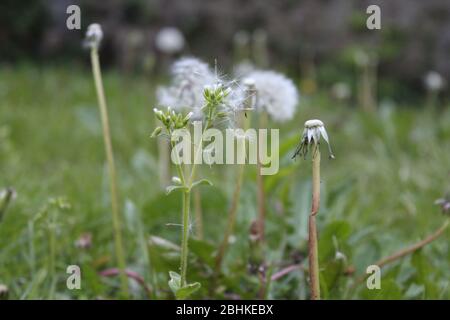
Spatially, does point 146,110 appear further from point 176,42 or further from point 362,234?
point 362,234

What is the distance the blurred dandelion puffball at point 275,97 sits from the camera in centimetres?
187

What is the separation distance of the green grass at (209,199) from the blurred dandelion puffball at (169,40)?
396mm

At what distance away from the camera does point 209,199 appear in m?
2.42

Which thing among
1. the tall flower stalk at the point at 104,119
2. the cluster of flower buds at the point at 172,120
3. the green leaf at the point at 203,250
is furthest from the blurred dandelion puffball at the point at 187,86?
the cluster of flower buds at the point at 172,120

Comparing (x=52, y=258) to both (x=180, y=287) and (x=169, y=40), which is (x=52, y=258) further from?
(x=169, y=40)

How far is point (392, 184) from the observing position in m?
2.95

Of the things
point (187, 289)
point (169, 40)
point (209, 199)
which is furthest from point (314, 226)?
point (169, 40)

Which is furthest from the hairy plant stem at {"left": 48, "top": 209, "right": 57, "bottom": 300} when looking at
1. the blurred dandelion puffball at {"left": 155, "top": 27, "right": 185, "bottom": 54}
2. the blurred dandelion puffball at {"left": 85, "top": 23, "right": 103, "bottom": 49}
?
the blurred dandelion puffball at {"left": 155, "top": 27, "right": 185, "bottom": 54}

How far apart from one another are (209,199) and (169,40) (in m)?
2.31

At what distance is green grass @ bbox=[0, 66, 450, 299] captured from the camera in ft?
5.87

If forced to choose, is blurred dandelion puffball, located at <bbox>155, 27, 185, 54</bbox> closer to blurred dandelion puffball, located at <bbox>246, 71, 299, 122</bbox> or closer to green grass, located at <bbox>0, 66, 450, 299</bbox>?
green grass, located at <bbox>0, 66, 450, 299</bbox>

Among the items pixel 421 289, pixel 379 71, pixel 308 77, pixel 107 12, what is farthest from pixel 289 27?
pixel 421 289

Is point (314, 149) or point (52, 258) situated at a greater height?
point (314, 149)

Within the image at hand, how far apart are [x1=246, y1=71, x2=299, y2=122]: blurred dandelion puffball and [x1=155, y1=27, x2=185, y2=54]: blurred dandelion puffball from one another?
8.83ft
